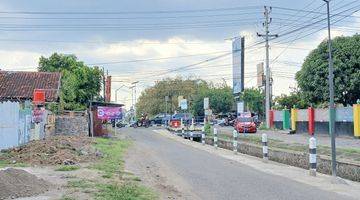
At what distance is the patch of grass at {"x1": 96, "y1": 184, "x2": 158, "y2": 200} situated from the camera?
11.9m

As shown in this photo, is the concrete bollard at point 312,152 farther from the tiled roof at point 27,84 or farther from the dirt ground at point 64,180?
the tiled roof at point 27,84

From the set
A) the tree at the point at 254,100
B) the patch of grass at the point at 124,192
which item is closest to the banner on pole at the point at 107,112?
the patch of grass at the point at 124,192

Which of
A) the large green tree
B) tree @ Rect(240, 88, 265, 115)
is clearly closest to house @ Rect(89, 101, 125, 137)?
the large green tree

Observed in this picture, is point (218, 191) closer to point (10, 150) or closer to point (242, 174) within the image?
point (242, 174)

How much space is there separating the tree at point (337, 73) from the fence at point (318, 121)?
6.67ft

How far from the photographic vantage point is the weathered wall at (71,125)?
141ft

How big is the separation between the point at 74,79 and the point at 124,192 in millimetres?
55279

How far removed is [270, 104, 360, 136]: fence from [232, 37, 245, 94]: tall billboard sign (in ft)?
19.4

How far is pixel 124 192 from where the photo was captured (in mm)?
12664

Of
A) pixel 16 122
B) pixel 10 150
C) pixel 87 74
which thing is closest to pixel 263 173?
pixel 10 150

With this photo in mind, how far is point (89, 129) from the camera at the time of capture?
4619 cm

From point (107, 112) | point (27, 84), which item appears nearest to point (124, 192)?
point (107, 112)

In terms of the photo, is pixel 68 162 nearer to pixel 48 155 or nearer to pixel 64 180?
pixel 48 155

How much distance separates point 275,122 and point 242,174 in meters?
51.8
